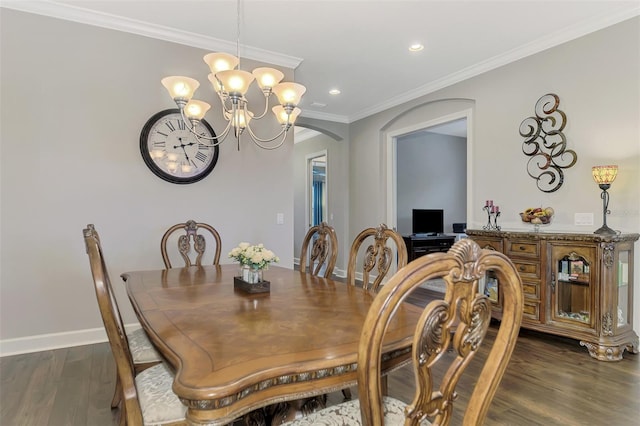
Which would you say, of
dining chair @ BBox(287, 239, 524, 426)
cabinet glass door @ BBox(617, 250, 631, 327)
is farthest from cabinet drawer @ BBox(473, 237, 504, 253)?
dining chair @ BBox(287, 239, 524, 426)

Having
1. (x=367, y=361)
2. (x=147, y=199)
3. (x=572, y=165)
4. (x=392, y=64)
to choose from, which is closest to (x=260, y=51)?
(x=392, y=64)

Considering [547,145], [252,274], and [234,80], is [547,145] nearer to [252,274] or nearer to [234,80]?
[234,80]

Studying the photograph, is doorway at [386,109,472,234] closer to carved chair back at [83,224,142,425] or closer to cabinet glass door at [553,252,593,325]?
cabinet glass door at [553,252,593,325]

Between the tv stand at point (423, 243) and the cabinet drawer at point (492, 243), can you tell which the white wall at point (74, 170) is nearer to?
the cabinet drawer at point (492, 243)

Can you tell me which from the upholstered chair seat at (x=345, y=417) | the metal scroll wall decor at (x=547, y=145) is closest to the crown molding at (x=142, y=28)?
the metal scroll wall decor at (x=547, y=145)

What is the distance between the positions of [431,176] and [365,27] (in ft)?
16.1

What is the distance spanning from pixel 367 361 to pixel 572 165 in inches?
140

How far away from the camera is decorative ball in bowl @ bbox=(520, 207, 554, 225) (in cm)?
350

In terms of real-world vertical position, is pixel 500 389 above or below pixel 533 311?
below

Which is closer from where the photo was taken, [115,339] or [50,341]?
[115,339]

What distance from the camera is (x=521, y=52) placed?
3.78 meters

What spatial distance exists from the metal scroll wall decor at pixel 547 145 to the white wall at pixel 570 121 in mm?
53

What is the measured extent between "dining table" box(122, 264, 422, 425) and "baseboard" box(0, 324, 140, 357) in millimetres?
1667

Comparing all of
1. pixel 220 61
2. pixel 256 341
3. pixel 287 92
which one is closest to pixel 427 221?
pixel 287 92
